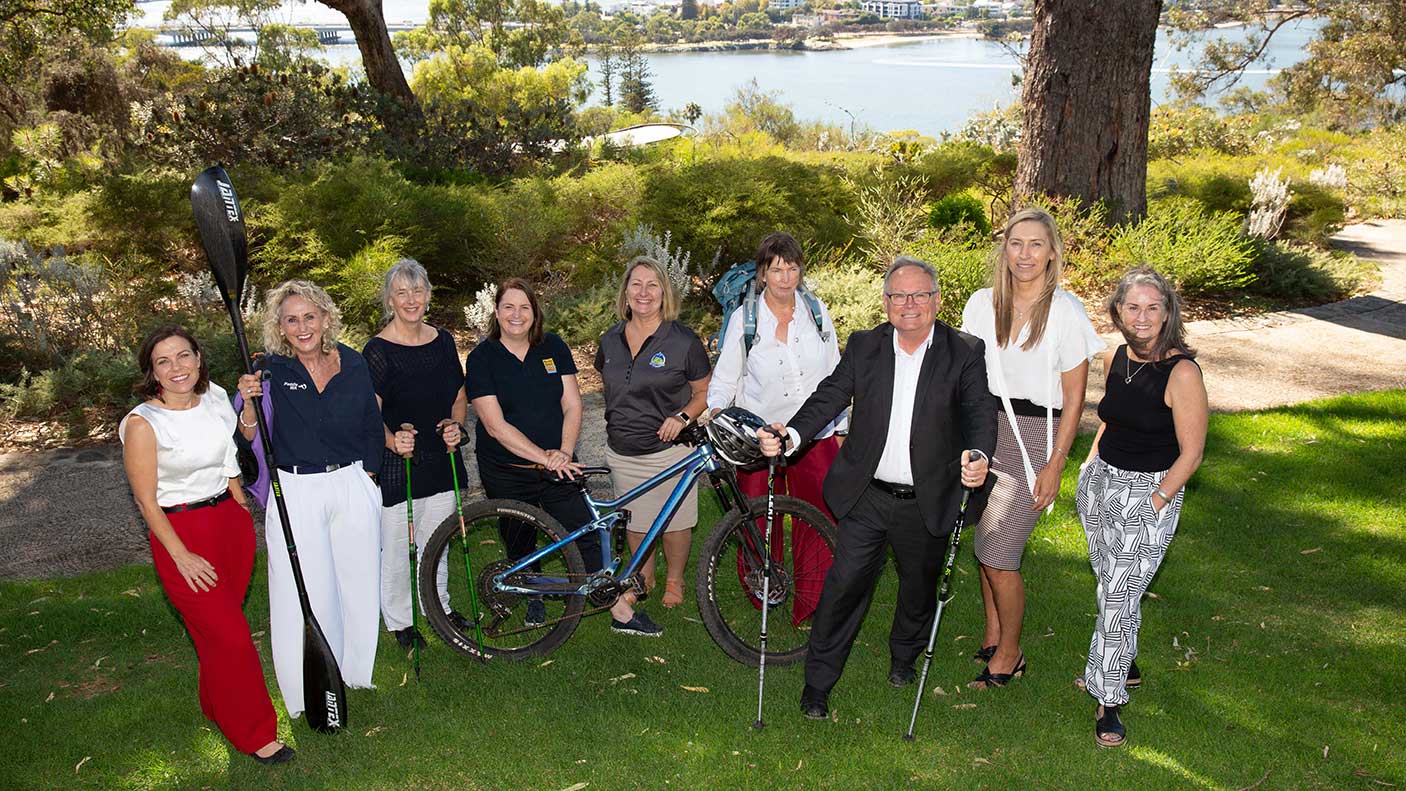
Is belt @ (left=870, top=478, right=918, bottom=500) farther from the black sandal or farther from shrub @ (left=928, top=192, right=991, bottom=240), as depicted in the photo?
shrub @ (left=928, top=192, right=991, bottom=240)

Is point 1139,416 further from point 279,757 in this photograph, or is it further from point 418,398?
point 279,757

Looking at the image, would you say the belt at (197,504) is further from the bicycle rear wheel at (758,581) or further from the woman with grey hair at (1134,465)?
the woman with grey hair at (1134,465)

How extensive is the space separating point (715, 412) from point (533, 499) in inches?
40.4

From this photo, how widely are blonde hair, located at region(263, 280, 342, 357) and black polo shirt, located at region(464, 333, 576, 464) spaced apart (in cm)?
66

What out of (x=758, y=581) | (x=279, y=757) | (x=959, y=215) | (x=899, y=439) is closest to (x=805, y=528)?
(x=758, y=581)

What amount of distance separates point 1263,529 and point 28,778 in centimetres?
647

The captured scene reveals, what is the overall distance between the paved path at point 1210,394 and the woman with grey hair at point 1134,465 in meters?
3.85

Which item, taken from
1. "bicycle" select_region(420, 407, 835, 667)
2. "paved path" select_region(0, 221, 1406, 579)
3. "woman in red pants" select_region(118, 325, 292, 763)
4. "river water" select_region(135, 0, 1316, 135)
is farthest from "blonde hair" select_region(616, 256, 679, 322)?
"river water" select_region(135, 0, 1316, 135)

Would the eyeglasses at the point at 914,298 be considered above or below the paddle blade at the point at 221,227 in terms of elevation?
below

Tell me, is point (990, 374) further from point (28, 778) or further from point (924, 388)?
point (28, 778)

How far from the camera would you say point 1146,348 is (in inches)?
157

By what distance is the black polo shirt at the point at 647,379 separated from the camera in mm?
4910

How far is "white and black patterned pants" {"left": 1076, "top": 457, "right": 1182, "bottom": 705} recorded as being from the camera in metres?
4.07

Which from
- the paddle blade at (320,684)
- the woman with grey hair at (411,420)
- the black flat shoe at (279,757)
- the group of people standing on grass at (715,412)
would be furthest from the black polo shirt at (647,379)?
the black flat shoe at (279,757)
